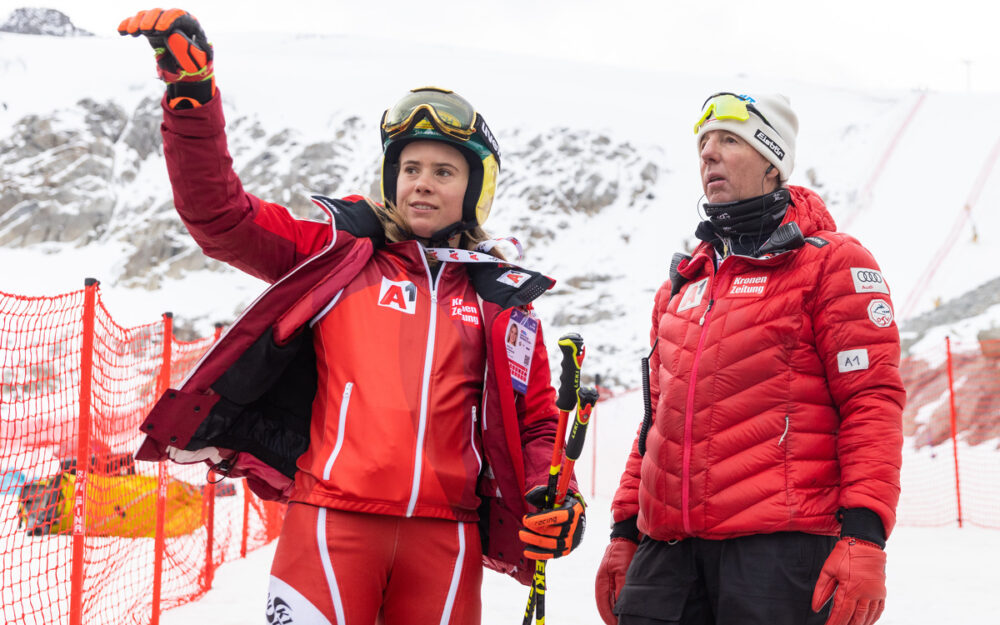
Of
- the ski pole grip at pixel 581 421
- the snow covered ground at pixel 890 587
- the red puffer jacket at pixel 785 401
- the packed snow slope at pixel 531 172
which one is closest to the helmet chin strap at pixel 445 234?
the ski pole grip at pixel 581 421

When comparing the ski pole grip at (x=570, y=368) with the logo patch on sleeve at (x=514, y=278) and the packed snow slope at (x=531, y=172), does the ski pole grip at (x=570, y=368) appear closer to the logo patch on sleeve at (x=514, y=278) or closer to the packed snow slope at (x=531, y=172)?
the logo patch on sleeve at (x=514, y=278)

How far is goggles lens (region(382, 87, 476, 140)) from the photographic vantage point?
2.34 m

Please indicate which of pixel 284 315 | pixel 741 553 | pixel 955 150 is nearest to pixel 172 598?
pixel 284 315

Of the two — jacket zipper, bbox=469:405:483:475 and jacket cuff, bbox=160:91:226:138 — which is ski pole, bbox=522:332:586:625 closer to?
jacket zipper, bbox=469:405:483:475

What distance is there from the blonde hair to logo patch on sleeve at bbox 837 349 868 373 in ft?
3.22

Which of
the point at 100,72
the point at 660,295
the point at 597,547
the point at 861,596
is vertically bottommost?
the point at 597,547

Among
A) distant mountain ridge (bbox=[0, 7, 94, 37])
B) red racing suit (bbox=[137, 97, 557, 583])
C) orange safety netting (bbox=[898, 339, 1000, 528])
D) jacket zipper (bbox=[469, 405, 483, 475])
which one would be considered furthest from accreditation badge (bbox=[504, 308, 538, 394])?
distant mountain ridge (bbox=[0, 7, 94, 37])

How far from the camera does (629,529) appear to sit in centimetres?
264

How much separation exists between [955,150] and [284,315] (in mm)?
26479

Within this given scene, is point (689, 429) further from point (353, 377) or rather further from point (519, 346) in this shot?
point (353, 377)

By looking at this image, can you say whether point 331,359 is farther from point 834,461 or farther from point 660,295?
point 834,461

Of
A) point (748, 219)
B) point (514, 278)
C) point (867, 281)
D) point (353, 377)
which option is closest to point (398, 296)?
point (353, 377)

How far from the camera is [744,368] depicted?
224 cm

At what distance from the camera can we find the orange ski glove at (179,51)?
167 centimetres
